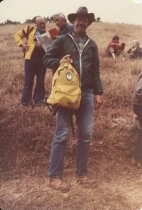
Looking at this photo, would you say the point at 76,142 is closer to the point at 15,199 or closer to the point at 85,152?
the point at 85,152

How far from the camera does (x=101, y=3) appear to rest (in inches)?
195

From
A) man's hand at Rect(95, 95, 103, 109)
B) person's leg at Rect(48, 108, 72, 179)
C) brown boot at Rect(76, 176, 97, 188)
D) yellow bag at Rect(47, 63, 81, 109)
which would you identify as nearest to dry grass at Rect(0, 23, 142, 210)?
brown boot at Rect(76, 176, 97, 188)

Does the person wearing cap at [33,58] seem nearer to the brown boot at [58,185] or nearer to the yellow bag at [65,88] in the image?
the yellow bag at [65,88]

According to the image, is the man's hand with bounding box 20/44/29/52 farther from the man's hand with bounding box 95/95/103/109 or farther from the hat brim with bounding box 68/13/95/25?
the man's hand with bounding box 95/95/103/109

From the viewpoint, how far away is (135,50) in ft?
16.9

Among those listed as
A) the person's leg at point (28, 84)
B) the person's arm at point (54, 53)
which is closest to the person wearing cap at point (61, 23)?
the person's arm at point (54, 53)

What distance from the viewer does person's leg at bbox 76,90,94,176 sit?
4.86 m

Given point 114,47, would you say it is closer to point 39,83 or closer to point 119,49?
point 119,49

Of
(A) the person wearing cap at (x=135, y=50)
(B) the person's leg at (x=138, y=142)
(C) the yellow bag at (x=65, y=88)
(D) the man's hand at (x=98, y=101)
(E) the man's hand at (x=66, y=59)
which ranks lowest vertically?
(B) the person's leg at (x=138, y=142)

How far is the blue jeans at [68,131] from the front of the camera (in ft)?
15.8

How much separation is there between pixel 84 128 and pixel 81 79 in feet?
1.35

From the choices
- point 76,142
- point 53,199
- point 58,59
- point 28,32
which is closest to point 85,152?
point 76,142

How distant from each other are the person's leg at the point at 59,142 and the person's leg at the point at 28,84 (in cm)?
54

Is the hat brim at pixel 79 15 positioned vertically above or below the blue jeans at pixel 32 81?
above
